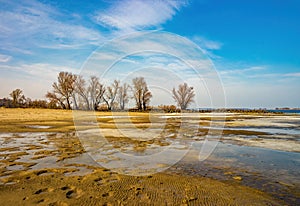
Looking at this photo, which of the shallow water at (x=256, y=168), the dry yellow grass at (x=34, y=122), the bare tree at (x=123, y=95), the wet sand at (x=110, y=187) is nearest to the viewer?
the wet sand at (x=110, y=187)

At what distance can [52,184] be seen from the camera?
496 cm

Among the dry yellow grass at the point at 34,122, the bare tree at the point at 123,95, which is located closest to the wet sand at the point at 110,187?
the dry yellow grass at the point at 34,122

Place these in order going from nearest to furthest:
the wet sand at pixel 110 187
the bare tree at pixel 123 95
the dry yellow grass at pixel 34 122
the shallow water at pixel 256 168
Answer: the wet sand at pixel 110 187
the shallow water at pixel 256 168
the dry yellow grass at pixel 34 122
the bare tree at pixel 123 95

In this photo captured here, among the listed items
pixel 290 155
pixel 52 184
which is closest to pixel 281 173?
pixel 290 155

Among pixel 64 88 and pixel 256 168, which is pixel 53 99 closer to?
pixel 64 88

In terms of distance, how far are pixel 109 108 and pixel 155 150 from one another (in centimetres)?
5471

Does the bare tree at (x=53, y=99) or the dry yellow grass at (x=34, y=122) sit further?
the bare tree at (x=53, y=99)

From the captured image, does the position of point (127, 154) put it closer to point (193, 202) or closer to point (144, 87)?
point (193, 202)

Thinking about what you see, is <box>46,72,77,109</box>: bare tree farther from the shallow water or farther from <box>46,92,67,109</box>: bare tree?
the shallow water

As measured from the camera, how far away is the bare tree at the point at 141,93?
57316 millimetres

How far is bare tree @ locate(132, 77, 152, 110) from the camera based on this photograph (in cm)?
5732

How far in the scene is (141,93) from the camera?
6216cm

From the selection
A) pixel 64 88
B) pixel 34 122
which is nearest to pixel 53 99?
pixel 64 88

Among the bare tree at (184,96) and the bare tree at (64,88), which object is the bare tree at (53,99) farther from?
the bare tree at (184,96)
